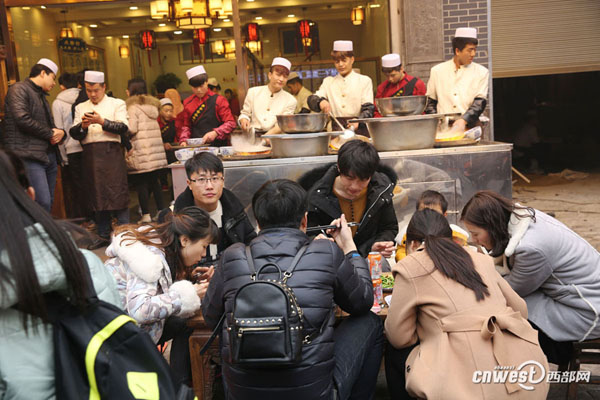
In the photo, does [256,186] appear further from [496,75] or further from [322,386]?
[496,75]

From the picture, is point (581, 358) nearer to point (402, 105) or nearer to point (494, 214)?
point (494, 214)

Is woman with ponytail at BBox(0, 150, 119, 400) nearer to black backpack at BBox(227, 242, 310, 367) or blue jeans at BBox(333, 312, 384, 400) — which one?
black backpack at BBox(227, 242, 310, 367)

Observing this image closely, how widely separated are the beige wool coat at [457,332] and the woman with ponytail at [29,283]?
1.60 metres

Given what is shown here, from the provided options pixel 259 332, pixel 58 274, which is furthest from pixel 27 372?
pixel 259 332

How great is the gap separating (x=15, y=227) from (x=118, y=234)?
5.93 ft

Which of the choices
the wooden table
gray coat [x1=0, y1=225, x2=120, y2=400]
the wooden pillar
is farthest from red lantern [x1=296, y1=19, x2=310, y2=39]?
gray coat [x1=0, y1=225, x2=120, y2=400]

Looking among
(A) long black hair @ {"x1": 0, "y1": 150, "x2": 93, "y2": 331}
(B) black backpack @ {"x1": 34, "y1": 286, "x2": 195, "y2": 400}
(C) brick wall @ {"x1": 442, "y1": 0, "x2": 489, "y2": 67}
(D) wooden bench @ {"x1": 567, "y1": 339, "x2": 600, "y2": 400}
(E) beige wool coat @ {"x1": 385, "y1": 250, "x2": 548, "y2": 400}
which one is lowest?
(D) wooden bench @ {"x1": 567, "y1": 339, "x2": 600, "y2": 400}

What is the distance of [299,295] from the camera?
7.98 ft

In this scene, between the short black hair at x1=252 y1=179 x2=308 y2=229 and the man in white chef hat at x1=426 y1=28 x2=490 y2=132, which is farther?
the man in white chef hat at x1=426 y1=28 x2=490 y2=132

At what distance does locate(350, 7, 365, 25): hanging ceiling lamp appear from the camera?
1078 centimetres

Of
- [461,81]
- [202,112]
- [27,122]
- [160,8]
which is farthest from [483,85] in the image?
[27,122]

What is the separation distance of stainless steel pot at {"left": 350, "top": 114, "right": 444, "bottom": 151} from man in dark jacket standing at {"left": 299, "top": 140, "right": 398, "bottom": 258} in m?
0.67

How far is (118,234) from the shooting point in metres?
3.11

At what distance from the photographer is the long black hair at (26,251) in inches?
51.1
